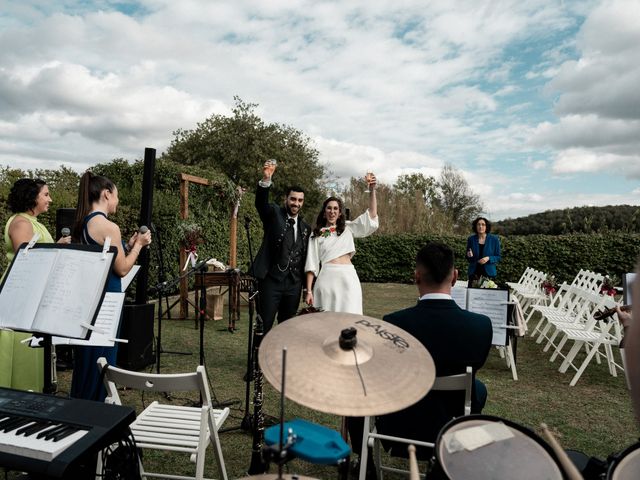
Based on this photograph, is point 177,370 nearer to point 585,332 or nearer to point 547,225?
point 585,332

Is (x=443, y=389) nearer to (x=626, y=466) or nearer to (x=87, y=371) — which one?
(x=626, y=466)

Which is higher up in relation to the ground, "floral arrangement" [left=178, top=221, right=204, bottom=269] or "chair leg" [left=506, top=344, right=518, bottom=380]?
"floral arrangement" [left=178, top=221, right=204, bottom=269]

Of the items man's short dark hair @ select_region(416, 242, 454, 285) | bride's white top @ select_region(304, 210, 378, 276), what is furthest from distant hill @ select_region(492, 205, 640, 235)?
man's short dark hair @ select_region(416, 242, 454, 285)

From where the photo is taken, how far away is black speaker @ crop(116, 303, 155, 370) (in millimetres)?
5266

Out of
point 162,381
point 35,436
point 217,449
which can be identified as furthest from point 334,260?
point 35,436

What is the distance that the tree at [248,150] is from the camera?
26812 millimetres

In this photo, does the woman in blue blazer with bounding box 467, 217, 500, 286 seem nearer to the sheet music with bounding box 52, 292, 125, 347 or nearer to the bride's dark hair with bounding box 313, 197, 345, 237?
the bride's dark hair with bounding box 313, 197, 345, 237

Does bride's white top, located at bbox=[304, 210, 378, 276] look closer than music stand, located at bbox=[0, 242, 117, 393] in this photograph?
No

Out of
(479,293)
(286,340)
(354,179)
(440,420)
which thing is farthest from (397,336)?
(354,179)

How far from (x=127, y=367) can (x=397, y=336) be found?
169 inches

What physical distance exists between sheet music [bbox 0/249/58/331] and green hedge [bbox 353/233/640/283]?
14.9 m

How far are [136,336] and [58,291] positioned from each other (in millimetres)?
3129

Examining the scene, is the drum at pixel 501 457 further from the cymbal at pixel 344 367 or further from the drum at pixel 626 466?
the cymbal at pixel 344 367

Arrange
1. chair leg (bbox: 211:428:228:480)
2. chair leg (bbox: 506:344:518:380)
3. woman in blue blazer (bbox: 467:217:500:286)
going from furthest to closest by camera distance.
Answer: woman in blue blazer (bbox: 467:217:500:286), chair leg (bbox: 506:344:518:380), chair leg (bbox: 211:428:228:480)
